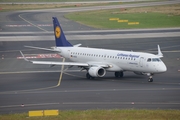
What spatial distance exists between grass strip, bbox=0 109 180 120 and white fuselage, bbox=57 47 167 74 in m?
15.5

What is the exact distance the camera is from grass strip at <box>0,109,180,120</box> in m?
36.1

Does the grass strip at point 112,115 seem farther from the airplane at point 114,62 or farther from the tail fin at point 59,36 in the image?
the tail fin at point 59,36

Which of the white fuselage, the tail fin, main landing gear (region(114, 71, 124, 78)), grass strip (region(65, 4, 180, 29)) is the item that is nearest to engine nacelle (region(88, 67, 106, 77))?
the white fuselage

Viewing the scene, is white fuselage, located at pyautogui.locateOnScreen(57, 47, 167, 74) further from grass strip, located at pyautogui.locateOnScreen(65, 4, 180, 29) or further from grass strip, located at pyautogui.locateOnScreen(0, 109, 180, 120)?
grass strip, located at pyautogui.locateOnScreen(65, 4, 180, 29)

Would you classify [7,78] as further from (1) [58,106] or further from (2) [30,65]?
(1) [58,106]

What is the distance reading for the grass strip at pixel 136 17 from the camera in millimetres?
113463

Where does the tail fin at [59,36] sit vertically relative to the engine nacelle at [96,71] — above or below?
above

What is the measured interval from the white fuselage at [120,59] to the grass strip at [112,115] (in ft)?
50.7

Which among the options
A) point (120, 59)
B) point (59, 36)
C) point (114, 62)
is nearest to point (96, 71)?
point (114, 62)

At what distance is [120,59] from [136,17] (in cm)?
7189

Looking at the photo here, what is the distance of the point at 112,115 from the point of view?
3712cm

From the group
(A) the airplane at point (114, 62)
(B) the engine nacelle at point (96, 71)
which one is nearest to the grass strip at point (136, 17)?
(A) the airplane at point (114, 62)

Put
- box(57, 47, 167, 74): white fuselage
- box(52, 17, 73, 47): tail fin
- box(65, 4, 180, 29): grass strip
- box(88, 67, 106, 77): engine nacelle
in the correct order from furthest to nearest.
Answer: box(65, 4, 180, 29): grass strip
box(52, 17, 73, 47): tail fin
box(88, 67, 106, 77): engine nacelle
box(57, 47, 167, 74): white fuselage

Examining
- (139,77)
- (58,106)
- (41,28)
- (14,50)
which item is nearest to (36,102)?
(58,106)
